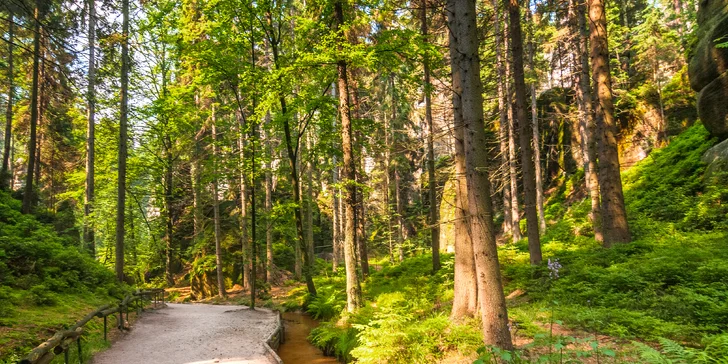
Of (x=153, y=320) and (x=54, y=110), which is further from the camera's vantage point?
(x=54, y=110)

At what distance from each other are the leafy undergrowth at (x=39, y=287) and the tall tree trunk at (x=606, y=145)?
13.9 m

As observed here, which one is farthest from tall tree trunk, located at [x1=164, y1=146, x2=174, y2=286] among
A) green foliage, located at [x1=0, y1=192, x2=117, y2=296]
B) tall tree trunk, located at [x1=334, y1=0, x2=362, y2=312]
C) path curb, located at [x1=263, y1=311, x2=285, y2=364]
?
tall tree trunk, located at [x1=334, y1=0, x2=362, y2=312]

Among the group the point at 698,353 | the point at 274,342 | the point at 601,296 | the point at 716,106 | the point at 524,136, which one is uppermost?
the point at 716,106

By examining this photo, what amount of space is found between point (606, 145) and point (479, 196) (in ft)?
26.4

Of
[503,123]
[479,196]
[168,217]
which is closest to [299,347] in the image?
[479,196]

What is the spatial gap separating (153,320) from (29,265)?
4038 mm

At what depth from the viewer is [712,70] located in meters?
12.1

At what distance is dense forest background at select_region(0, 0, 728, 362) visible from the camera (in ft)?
21.1

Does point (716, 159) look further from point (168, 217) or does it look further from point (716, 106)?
point (168, 217)

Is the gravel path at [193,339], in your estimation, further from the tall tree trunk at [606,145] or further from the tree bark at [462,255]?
the tall tree trunk at [606,145]

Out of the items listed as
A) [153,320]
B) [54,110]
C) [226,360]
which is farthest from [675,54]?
[54,110]

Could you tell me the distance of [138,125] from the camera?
831 inches

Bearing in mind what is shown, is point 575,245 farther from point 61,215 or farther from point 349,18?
point 61,215

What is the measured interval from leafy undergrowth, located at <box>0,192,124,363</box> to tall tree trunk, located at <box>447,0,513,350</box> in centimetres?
769
